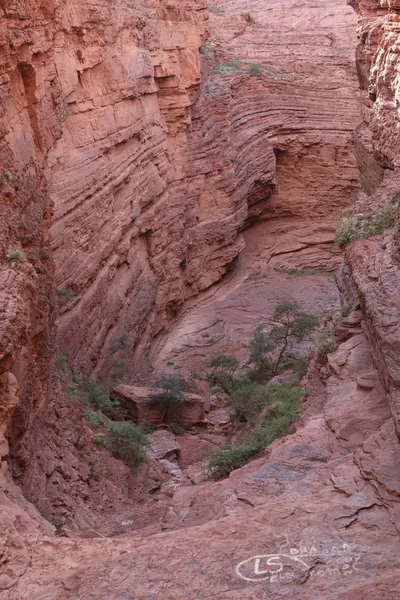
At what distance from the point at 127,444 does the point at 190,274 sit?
12445mm

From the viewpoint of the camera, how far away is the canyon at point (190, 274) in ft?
17.9

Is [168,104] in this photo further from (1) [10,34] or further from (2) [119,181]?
(1) [10,34]

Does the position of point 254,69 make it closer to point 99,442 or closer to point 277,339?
point 277,339

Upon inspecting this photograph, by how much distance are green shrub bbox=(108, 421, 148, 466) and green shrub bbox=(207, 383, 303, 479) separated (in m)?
1.73

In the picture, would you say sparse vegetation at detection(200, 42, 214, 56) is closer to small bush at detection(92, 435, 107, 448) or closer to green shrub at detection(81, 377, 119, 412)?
green shrub at detection(81, 377, 119, 412)

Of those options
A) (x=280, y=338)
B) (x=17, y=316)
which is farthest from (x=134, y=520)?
(x=280, y=338)

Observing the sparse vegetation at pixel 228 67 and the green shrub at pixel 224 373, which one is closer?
the green shrub at pixel 224 373

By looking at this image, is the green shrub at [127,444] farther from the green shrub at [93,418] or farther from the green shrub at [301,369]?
the green shrub at [301,369]

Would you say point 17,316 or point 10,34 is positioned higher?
point 10,34

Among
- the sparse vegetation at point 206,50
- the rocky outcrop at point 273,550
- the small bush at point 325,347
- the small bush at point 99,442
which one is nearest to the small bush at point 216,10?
the sparse vegetation at point 206,50

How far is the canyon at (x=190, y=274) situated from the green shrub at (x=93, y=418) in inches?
10.0

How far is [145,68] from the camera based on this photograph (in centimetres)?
2123

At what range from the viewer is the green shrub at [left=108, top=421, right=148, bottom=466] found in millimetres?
12125

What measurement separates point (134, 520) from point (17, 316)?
3.83 meters
